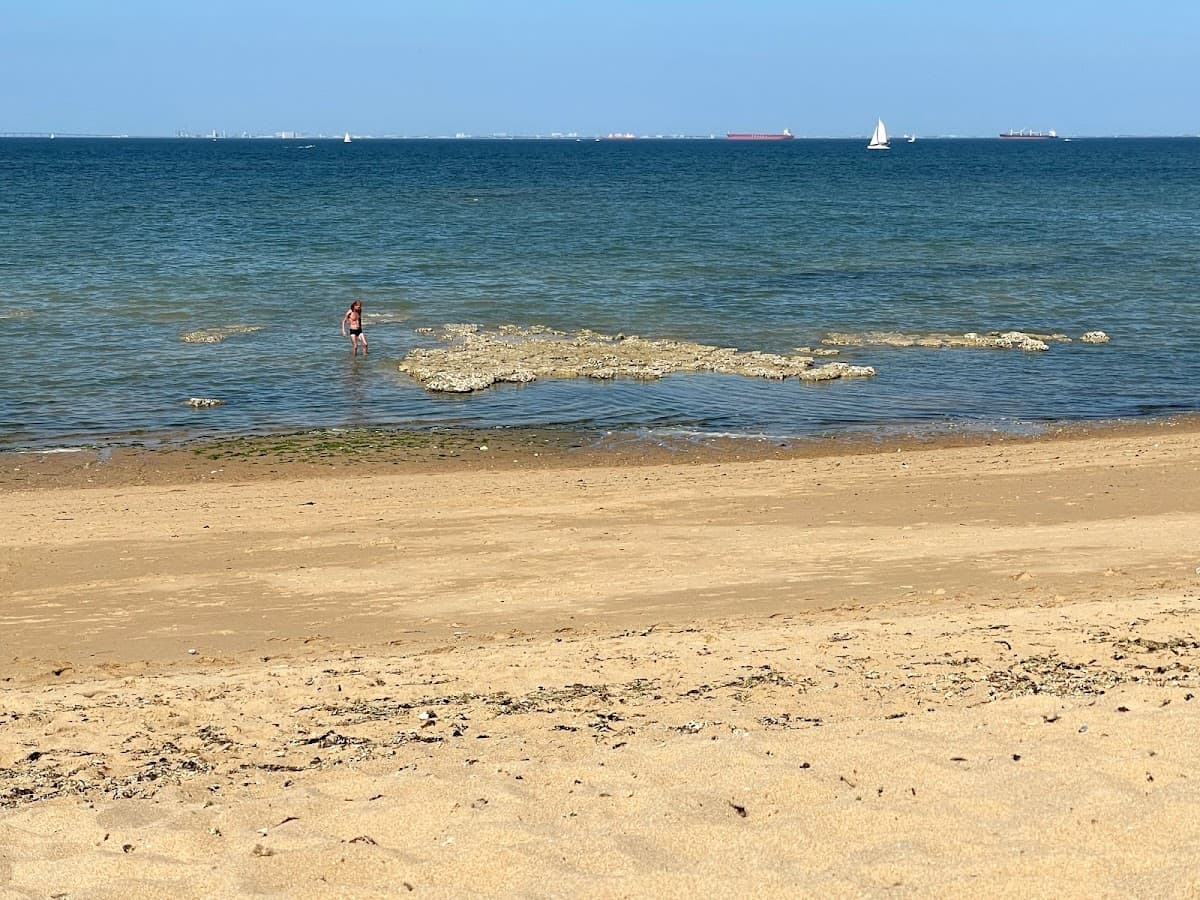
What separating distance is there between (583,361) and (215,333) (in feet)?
30.2

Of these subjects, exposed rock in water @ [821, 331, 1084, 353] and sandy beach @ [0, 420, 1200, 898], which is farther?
exposed rock in water @ [821, 331, 1084, 353]

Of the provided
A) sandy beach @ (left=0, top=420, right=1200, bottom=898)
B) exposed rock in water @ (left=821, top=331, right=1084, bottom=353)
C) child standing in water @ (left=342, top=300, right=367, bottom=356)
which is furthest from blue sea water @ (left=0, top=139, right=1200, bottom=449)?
sandy beach @ (left=0, top=420, right=1200, bottom=898)

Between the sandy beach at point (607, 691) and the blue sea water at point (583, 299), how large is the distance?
647 centimetres

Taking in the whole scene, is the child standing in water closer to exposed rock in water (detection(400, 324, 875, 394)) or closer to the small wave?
exposed rock in water (detection(400, 324, 875, 394))

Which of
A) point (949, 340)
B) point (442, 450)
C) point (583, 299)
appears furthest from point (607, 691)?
point (583, 299)

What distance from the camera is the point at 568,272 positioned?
132 ft

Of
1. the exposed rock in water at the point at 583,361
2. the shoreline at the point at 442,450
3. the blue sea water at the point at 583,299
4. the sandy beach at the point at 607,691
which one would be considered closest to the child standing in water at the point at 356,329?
the blue sea water at the point at 583,299

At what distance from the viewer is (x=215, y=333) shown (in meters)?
29.2

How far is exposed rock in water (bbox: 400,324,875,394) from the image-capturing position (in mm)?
24234

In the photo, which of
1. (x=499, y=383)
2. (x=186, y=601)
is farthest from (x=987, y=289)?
(x=186, y=601)

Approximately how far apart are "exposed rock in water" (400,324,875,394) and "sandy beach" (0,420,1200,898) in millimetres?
8786

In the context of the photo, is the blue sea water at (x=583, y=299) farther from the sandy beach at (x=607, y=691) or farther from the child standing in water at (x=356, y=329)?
the sandy beach at (x=607, y=691)

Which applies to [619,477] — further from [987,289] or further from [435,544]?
[987,289]

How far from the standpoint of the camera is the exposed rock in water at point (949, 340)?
2805 cm
